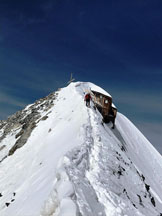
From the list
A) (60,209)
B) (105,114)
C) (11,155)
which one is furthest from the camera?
(105,114)

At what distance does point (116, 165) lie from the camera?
11.2 m

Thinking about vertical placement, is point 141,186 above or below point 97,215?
above

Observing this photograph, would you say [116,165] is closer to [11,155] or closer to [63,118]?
[63,118]

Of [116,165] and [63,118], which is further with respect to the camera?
[63,118]

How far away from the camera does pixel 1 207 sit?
8273 millimetres

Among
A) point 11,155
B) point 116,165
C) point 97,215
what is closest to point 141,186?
point 116,165

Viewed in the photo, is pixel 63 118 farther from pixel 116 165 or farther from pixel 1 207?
pixel 1 207

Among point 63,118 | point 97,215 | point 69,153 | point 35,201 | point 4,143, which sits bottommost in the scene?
point 97,215

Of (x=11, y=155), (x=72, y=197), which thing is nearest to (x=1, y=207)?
(x=72, y=197)

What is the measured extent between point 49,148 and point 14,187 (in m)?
3.27

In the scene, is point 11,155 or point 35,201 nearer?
point 35,201

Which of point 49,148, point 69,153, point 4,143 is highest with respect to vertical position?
point 4,143

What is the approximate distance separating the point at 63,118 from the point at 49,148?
4915 mm

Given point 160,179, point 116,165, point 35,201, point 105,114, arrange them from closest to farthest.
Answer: point 35,201, point 116,165, point 105,114, point 160,179
